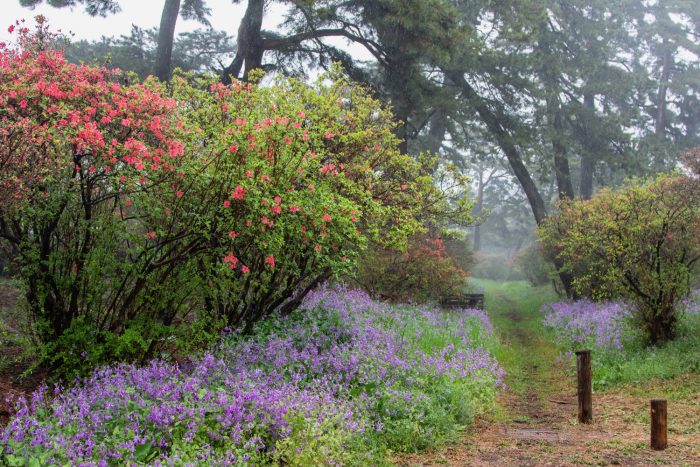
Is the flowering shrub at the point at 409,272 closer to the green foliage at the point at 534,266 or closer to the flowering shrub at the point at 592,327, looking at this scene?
the flowering shrub at the point at 592,327

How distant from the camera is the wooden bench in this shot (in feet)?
A: 62.3

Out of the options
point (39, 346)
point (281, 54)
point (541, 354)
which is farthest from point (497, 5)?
point (39, 346)

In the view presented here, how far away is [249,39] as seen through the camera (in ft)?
54.7

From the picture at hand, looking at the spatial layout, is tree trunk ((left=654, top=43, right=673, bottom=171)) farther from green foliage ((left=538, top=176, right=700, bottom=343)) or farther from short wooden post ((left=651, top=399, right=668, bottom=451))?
short wooden post ((left=651, top=399, right=668, bottom=451))

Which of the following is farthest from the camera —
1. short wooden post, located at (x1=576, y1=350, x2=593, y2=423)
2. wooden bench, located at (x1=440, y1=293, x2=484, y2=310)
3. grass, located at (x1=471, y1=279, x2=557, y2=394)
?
wooden bench, located at (x1=440, y1=293, x2=484, y2=310)

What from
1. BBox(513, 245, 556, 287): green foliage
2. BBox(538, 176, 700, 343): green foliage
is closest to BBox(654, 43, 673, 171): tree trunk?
BBox(513, 245, 556, 287): green foliage

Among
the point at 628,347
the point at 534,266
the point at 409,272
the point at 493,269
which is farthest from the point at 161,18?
the point at 493,269

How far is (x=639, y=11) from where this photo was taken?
3578cm

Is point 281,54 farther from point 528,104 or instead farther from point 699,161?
point 699,161

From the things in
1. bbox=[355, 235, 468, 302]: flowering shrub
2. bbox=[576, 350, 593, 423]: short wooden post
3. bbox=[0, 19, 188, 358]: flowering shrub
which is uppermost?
bbox=[0, 19, 188, 358]: flowering shrub

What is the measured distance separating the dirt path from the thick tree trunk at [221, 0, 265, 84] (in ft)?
36.9

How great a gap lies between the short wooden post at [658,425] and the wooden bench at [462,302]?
12694 millimetres

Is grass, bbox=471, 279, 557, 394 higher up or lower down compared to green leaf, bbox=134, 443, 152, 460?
lower down

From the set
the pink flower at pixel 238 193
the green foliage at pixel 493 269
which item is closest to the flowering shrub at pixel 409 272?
the pink flower at pixel 238 193
